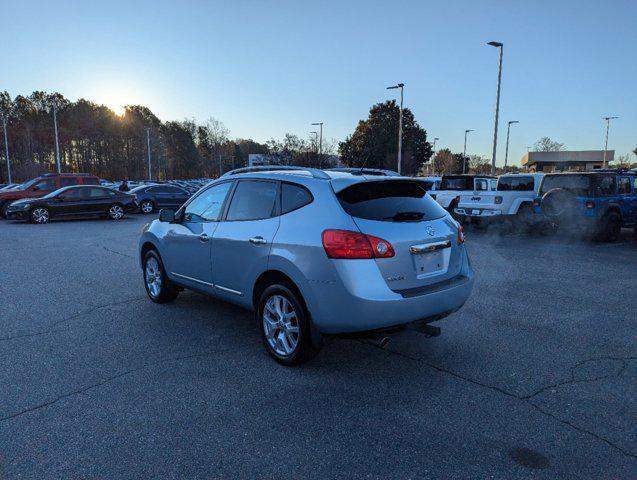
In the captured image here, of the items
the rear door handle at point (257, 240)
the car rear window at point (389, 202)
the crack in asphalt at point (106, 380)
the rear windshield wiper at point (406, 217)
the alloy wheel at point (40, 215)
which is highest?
the car rear window at point (389, 202)

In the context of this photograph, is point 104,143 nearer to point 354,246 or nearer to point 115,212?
point 115,212

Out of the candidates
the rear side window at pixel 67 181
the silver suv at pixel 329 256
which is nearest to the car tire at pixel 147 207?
the rear side window at pixel 67 181

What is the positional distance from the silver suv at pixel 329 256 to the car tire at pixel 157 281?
1118 mm

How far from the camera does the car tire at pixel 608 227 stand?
11.3 m

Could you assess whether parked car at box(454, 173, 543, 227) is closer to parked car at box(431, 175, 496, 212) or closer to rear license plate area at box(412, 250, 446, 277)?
parked car at box(431, 175, 496, 212)

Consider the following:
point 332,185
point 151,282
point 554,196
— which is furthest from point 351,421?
point 554,196

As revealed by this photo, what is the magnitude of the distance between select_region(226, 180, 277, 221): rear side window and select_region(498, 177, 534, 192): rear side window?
11.3 metres

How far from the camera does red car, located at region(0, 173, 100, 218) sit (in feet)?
59.7

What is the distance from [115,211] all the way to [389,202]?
17691mm

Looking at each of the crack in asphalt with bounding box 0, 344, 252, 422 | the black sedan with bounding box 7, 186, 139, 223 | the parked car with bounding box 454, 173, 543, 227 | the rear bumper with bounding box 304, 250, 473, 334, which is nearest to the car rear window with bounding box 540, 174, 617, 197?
the parked car with bounding box 454, 173, 543, 227

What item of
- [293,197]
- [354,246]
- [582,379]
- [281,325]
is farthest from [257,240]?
[582,379]

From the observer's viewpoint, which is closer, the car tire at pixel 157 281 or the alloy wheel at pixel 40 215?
the car tire at pixel 157 281

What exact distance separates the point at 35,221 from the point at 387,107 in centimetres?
4859

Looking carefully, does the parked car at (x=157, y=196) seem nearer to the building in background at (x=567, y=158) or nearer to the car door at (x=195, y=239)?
the car door at (x=195, y=239)
